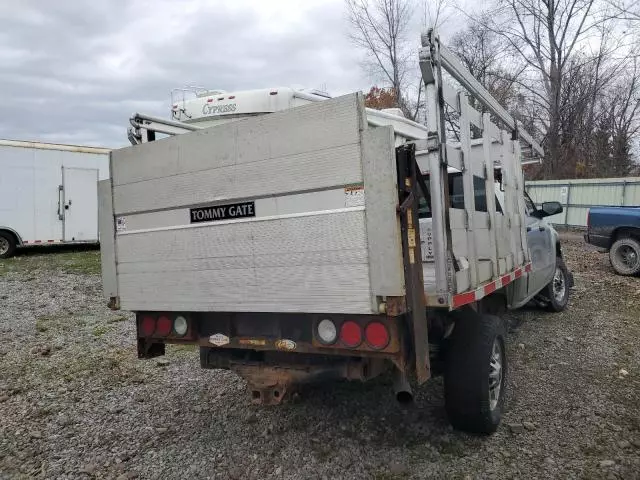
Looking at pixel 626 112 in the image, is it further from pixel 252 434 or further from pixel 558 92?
pixel 252 434

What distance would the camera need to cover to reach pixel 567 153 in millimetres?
27578

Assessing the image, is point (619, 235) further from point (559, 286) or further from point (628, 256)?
point (559, 286)

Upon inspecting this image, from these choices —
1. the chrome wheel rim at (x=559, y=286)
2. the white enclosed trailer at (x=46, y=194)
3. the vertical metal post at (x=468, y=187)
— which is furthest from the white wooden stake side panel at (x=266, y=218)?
the white enclosed trailer at (x=46, y=194)

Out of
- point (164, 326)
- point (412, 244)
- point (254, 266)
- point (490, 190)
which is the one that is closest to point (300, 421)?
point (164, 326)

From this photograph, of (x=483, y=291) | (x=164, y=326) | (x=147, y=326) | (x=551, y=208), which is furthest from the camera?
(x=551, y=208)

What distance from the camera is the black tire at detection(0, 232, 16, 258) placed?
12.7 meters

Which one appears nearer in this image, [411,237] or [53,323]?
[411,237]

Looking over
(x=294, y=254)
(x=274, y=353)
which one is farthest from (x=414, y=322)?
(x=274, y=353)

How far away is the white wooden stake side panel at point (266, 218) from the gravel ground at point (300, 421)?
1081 mm

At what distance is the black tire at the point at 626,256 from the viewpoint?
10.1m

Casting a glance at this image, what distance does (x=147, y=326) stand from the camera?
3904 millimetres

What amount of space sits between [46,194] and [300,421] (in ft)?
36.4

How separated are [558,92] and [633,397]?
25.5m

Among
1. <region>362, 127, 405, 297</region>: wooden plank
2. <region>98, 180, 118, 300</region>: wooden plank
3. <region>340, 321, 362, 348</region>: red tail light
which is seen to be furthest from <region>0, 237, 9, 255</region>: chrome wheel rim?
<region>362, 127, 405, 297</region>: wooden plank
